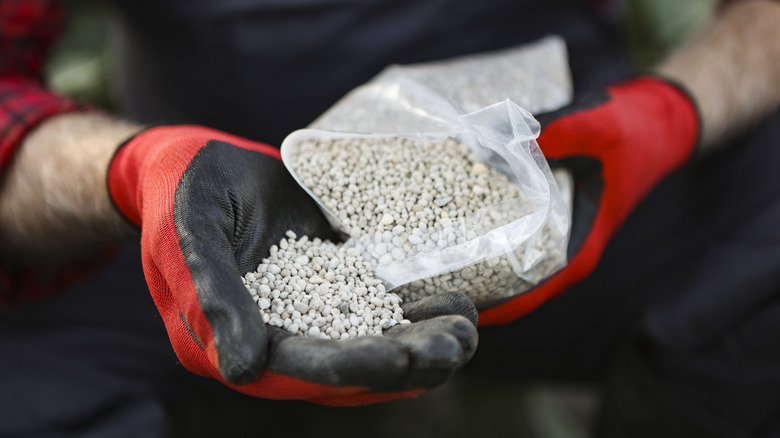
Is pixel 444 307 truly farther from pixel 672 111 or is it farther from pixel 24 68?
pixel 24 68

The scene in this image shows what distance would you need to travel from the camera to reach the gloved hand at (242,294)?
431 mm

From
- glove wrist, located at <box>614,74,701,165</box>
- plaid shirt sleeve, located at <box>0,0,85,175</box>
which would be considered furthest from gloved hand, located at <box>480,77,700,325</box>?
plaid shirt sleeve, located at <box>0,0,85,175</box>

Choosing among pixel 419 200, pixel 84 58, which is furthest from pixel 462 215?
pixel 84 58

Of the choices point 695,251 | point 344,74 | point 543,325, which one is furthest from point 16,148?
point 695,251

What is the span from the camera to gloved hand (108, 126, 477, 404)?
43 centimetres

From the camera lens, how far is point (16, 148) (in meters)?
0.81

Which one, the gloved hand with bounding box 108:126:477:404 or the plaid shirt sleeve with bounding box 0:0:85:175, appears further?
the plaid shirt sleeve with bounding box 0:0:85:175

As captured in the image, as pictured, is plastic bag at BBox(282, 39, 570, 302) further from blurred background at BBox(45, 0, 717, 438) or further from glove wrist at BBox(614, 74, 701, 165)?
blurred background at BBox(45, 0, 717, 438)

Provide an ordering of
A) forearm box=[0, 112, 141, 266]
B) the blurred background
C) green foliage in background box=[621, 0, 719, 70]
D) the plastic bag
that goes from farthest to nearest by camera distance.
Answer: green foliage in background box=[621, 0, 719, 70], the blurred background, forearm box=[0, 112, 141, 266], the plastic bag

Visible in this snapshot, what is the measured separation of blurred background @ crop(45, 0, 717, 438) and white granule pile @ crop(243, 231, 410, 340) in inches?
23.3

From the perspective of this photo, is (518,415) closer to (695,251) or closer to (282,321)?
(695,251)

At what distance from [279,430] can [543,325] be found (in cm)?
55

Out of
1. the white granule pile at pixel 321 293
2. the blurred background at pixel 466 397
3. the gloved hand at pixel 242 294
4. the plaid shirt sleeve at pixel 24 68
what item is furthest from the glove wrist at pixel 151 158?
the blurred background at pixel 466 397

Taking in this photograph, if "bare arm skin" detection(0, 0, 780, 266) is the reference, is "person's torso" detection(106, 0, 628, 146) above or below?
above
